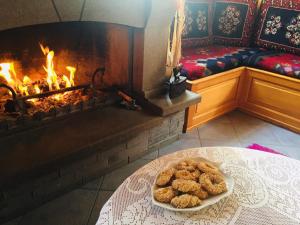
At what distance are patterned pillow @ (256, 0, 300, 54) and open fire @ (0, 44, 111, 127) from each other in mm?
1714

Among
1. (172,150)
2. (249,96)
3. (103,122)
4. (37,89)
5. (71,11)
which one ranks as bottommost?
(172,150)

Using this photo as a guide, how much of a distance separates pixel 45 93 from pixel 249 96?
6.06 feet

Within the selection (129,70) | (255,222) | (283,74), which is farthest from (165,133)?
(255,222)

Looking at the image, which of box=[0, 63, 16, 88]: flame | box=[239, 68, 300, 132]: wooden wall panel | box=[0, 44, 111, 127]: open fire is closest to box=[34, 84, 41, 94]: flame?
box=[0, 44, 111, 127]: open fire

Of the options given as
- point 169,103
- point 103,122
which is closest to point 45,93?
point 103,122

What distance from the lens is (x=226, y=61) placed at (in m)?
2.50

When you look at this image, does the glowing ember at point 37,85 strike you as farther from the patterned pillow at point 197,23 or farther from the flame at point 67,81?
the patterned pillow at point 197,23

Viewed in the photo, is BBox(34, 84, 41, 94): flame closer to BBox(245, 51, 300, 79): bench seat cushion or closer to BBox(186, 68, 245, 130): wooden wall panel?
BBox(186, 68, 245, 130): wooden wall panel

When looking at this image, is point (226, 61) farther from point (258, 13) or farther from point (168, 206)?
point (168, 206)

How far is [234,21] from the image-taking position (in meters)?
2.89

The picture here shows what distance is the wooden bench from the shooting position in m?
2.36

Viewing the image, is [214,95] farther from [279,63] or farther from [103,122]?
[103,122]

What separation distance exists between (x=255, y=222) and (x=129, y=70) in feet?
4.63

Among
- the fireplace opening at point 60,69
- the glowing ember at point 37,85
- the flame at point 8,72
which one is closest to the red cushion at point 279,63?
the fireplace opening at point 60,69
